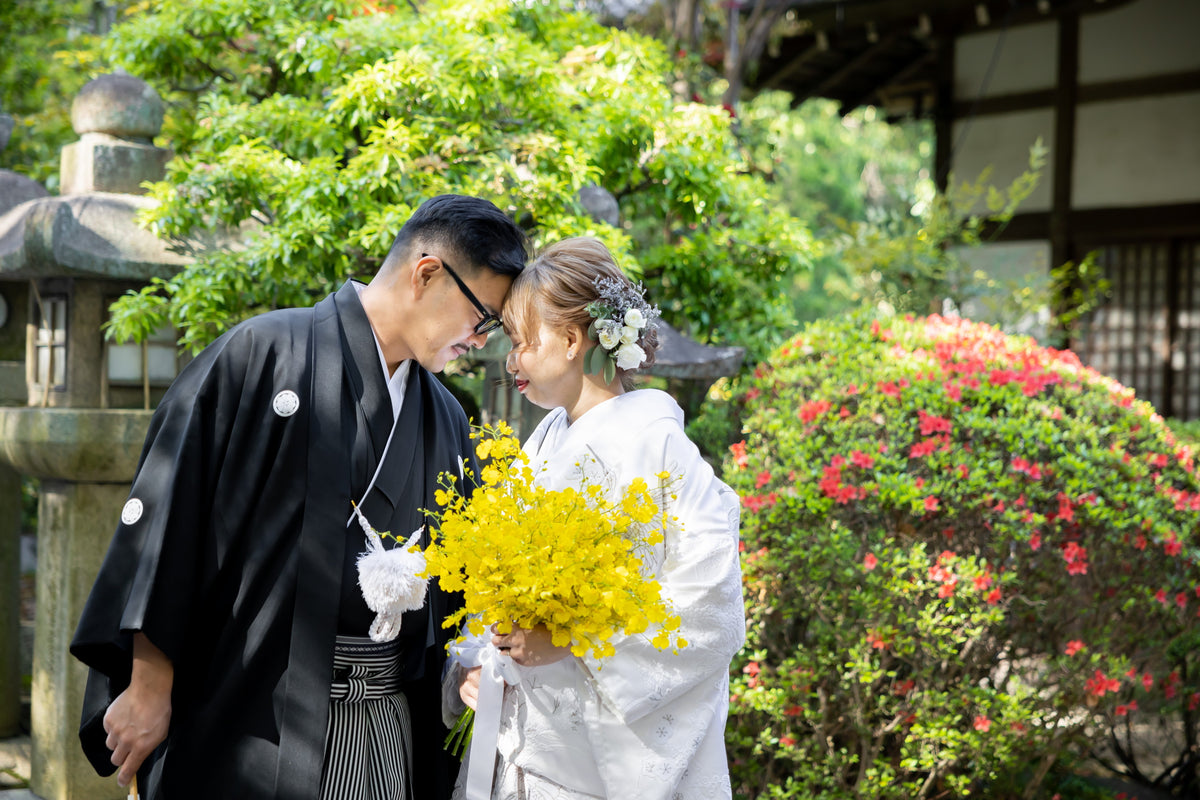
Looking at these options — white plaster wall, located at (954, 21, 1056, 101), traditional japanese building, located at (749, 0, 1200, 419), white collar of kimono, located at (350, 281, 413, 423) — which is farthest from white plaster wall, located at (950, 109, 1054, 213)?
white collar of kimono, located at (350, 281, 413, 423)

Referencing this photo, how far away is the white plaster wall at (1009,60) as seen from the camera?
9.34m

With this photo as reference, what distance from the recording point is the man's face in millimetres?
2479

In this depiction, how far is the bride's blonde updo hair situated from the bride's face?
0.02 metres

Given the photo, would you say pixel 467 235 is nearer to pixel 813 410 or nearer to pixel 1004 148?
pixel 813 410

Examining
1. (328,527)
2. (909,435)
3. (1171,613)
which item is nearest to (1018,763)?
(1171,613)

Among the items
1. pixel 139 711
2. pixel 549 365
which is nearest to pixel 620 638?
pixel 549 365

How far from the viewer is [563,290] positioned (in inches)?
93.6

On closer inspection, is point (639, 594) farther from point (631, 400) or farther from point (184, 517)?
point (184, 517)

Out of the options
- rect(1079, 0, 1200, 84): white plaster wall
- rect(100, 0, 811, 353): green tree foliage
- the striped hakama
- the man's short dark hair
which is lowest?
the striped hakama

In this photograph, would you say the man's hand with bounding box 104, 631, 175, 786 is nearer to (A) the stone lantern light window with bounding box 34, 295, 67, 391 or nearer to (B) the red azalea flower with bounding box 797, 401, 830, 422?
(A) the stone lantern light window with bounding box 34, 295, 67, 391

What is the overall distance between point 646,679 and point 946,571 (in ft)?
6.56

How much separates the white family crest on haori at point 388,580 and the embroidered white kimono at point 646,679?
0.29 m

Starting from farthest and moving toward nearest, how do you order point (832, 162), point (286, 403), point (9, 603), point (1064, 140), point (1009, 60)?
point (832, 162) < point (1009, 60) < point (1064, 140) < point (9, 603) < point (286, 403)

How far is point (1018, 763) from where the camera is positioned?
12.9ft
